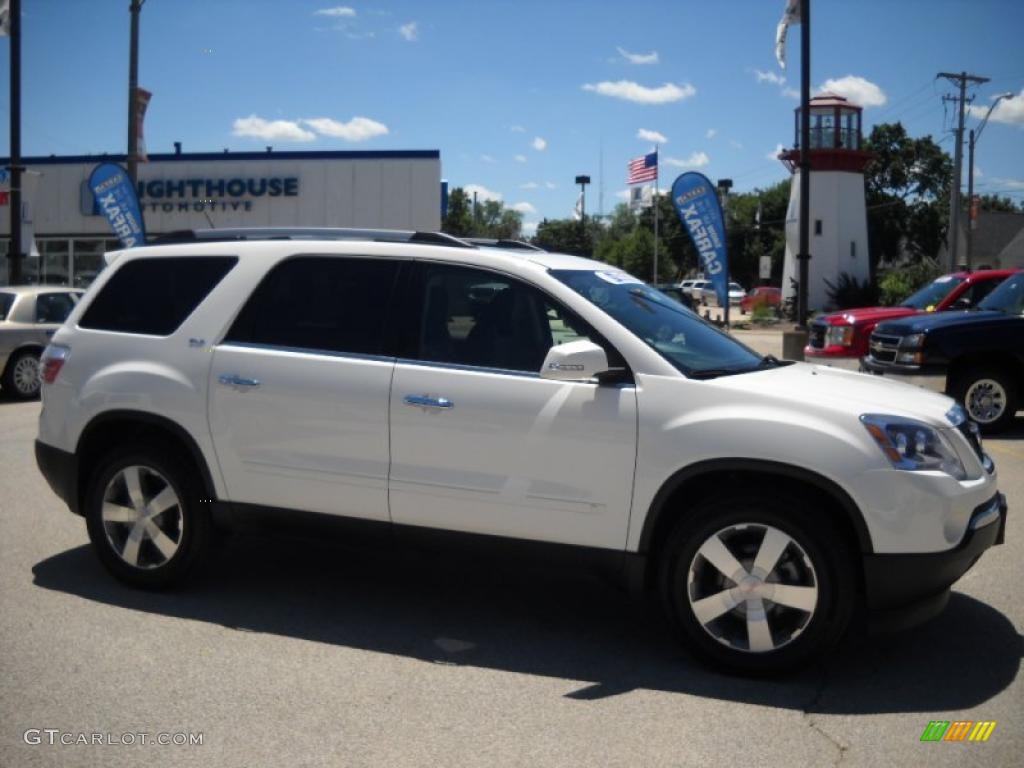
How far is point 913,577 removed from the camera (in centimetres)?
427

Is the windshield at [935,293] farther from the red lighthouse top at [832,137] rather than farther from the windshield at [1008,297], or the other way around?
the red lighthouse top at [832,137]

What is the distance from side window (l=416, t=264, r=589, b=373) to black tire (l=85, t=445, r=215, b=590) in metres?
1.50

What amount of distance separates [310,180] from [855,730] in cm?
3490

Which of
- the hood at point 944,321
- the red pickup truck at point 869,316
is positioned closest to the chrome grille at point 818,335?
the red pickup truck at point 869,316

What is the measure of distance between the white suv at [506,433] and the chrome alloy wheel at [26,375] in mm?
9427

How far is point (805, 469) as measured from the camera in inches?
170

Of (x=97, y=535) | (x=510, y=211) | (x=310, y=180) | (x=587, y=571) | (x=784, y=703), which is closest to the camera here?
(x=784, y=703)

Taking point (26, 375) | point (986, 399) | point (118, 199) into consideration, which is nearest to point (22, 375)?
point (26, 375)

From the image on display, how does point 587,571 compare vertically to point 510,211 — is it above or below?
below

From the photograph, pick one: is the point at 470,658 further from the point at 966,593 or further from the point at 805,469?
the point at 966,593

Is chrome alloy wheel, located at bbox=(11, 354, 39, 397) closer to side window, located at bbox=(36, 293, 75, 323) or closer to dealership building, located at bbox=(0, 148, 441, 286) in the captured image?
side window, located at bbox=(36, 293, 75, 323)

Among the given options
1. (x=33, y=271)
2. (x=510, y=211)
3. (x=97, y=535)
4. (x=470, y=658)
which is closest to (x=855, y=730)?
(x=470, y=658)

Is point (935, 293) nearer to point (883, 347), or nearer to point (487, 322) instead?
point (883, 347)

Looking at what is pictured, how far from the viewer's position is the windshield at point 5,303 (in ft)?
46.4
